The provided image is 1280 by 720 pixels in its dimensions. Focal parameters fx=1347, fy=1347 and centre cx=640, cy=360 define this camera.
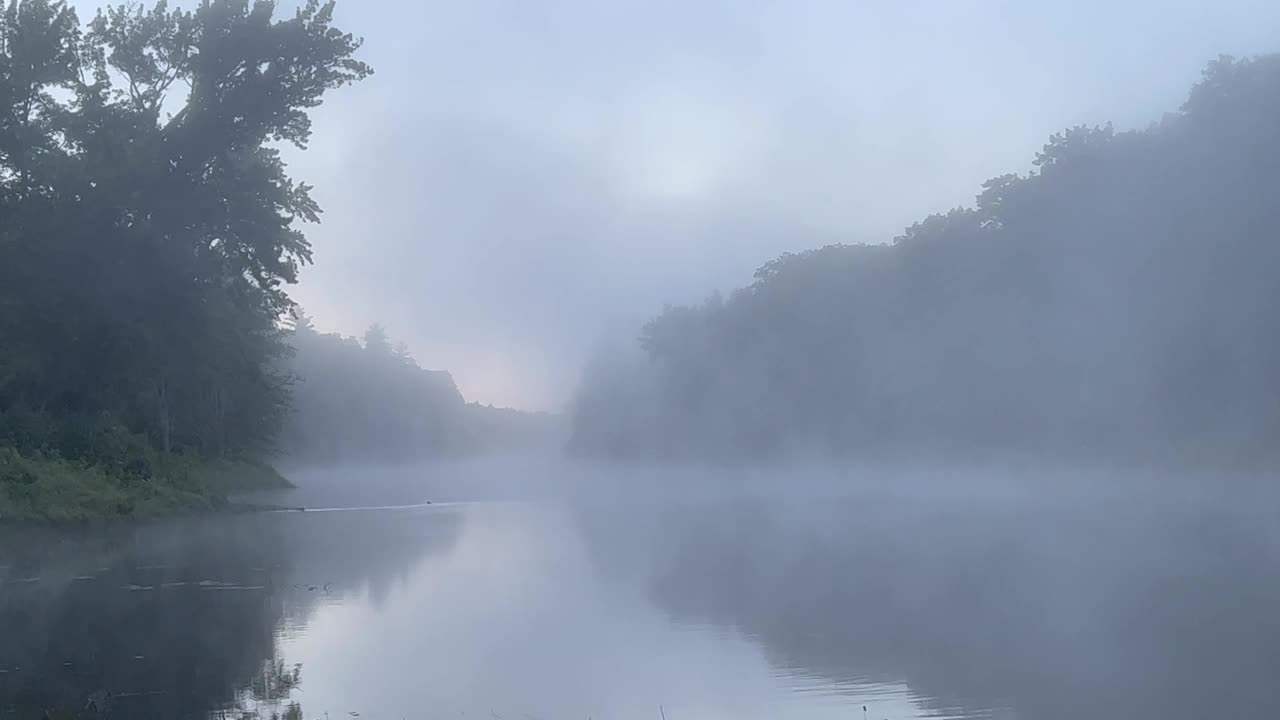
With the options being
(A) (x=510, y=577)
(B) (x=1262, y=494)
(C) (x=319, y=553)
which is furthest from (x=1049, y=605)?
(B) (x=1262, y=494)

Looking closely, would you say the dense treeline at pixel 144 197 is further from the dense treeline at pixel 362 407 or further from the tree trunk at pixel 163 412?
the dense treeline at pixel 362 407

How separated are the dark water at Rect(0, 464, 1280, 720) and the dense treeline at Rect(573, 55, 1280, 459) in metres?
23.8

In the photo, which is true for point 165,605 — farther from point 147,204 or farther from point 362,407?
point 362,407

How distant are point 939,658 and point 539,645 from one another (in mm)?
3795

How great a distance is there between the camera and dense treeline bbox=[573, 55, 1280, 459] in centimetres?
4831

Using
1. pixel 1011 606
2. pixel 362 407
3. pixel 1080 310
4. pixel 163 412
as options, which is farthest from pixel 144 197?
→ pixel 362 407

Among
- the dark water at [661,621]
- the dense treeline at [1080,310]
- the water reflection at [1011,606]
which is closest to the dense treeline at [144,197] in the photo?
the dark water at [661,621]

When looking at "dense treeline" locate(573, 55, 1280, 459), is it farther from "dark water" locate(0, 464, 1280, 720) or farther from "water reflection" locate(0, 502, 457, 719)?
"water reflection" locate(0, 502, 457, 719)

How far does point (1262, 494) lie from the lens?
3145cm

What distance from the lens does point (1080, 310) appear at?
56719 millimetres

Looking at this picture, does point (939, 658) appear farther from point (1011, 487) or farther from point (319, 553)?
point (1011, 487)

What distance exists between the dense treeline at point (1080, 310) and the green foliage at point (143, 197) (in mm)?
31828

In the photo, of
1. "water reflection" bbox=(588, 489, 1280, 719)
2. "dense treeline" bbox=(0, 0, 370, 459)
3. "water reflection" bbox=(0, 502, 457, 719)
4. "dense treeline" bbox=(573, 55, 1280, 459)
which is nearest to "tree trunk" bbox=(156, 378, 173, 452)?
"dense treeline" bbox=(0, 0, 370, 459)

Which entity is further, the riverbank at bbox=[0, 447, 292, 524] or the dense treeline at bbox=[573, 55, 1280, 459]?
the dense treeline at bbox=[573, 55, 1280, 459]
